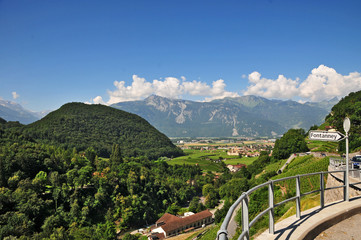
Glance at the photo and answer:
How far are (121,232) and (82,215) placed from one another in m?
9.07

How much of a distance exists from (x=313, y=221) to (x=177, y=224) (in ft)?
156

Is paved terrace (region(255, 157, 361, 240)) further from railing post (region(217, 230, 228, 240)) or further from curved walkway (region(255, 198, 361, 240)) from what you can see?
railing post (region(217, 230, 228, 240))

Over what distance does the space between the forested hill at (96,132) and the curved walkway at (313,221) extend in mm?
118176

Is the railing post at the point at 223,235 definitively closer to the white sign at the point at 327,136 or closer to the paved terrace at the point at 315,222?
the paved terrace at the point at 315,222

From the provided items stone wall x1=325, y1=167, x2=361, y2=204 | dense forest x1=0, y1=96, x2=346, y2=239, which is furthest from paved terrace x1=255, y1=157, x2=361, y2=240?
dense forest x1=0, y1=96, x2=346, y2=239

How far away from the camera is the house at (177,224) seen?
151ft

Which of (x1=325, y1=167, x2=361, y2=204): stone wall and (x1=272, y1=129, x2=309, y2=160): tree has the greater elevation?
(x1=325, y1=167, x2=361, y2=204): stone wall

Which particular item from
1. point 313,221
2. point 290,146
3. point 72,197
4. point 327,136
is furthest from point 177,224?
point 313,221

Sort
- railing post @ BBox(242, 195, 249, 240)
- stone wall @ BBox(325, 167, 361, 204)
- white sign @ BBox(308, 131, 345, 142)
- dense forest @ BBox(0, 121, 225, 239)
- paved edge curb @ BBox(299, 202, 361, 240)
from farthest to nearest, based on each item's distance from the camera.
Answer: dense forest @ BBox(0, 121, 225, 239) < stone wall @ BBox(325, 167, 361, 204) < white sign @ BBox(308, 131, 345, 142) < paved edge curb @ BBox(299, 202, 361, 240) < railing post @ BBox(242, 195, 249, 240)

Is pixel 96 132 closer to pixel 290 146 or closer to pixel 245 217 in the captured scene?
pixel 290 146

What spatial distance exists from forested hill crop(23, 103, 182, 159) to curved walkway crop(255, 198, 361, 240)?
11818 cm

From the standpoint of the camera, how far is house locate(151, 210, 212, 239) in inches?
→ 1814

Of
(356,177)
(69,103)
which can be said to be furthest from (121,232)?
(69,103)

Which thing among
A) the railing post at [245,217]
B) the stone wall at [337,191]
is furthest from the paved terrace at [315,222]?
the stone wall at [337,191]
